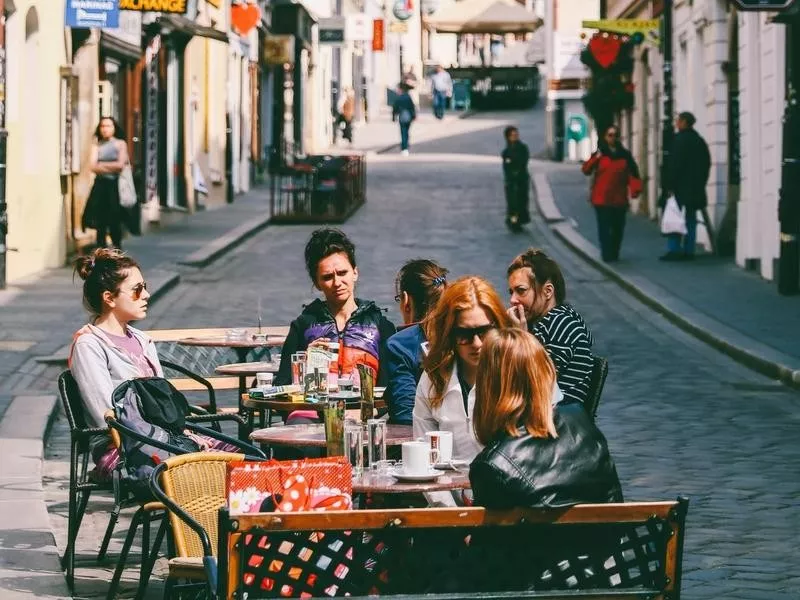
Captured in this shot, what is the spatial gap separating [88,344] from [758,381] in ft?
25.1

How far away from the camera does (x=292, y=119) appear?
4759cm

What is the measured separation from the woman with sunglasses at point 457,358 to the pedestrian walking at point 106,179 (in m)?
15.8

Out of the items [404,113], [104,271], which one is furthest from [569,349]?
[404,113]

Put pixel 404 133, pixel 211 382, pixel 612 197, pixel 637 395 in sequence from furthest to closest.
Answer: pixel 404 133 → pixel 612 197 → pixel 637 395 → pixel 211 382

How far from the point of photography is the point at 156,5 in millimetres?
23969

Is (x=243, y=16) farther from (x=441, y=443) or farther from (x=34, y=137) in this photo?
(x=441, y=443)

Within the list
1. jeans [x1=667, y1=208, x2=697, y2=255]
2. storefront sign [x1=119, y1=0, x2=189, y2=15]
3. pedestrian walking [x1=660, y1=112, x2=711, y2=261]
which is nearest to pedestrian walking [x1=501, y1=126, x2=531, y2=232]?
jeans [x1=667, y1=208, x2=697, y2=255]

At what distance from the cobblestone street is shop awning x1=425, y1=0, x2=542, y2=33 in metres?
22.7

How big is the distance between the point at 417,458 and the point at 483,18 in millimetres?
50779

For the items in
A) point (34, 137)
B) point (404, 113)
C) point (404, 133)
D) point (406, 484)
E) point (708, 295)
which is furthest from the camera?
point (404, 133)

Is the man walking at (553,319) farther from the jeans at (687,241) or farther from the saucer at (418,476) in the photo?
the jeans at (687,241)

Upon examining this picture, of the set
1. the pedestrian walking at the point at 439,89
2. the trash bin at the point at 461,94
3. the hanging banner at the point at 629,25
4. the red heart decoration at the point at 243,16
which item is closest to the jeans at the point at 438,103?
the pedestrian walking at the point at 439,89

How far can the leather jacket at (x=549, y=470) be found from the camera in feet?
17.7

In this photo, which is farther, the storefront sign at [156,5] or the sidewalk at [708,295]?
the storefront sign at [156,5]
